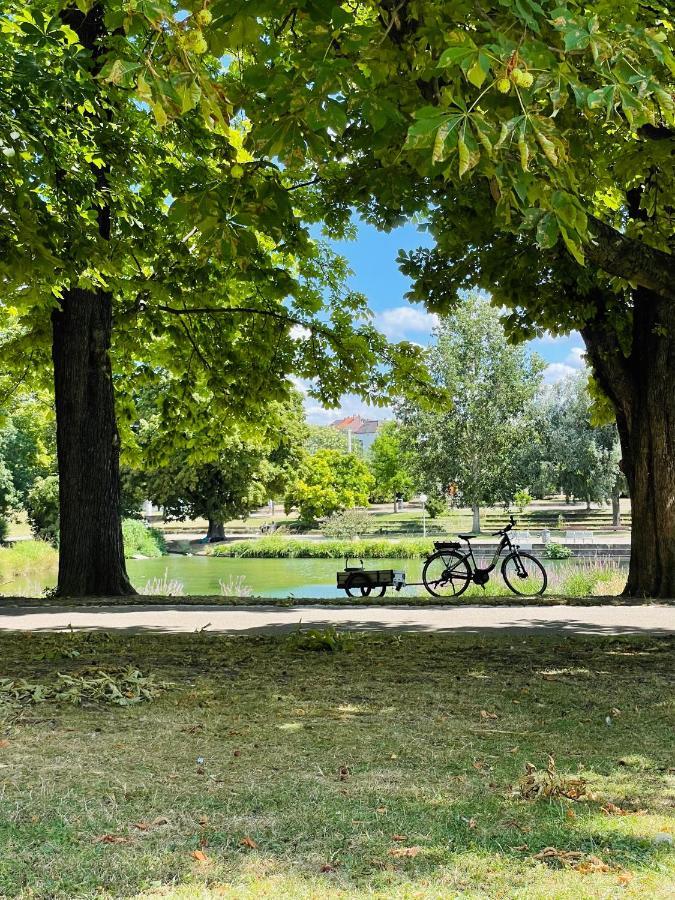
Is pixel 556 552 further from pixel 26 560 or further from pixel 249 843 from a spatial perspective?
pixel 249 843

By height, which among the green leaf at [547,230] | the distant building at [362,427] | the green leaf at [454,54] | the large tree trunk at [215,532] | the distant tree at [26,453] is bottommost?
the large tree trunk at [215,532]

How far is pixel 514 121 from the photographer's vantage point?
10.3 ft

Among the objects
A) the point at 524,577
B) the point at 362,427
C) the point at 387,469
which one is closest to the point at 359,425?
the point at 362,427

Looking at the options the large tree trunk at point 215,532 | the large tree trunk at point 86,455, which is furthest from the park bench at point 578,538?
the large tree trunk at point 86,455

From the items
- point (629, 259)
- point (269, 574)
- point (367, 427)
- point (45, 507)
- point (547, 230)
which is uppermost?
point (367, 427)

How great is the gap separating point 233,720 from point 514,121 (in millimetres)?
3659

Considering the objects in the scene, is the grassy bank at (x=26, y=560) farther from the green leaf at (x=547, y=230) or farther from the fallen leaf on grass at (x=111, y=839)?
the green leaf at (x=547, y=230)

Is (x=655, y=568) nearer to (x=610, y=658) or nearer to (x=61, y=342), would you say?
(x=610, y=658)

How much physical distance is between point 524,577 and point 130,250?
8.27 metres

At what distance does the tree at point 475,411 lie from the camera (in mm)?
49000

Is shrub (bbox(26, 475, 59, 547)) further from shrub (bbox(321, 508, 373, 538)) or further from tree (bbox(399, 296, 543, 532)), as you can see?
tree (bbox(399, 296, 543, 532))

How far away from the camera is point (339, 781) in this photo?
13.1ft

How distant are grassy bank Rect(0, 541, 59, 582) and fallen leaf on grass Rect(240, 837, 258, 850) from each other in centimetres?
2775

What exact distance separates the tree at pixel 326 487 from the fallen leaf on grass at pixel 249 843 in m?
46.3
